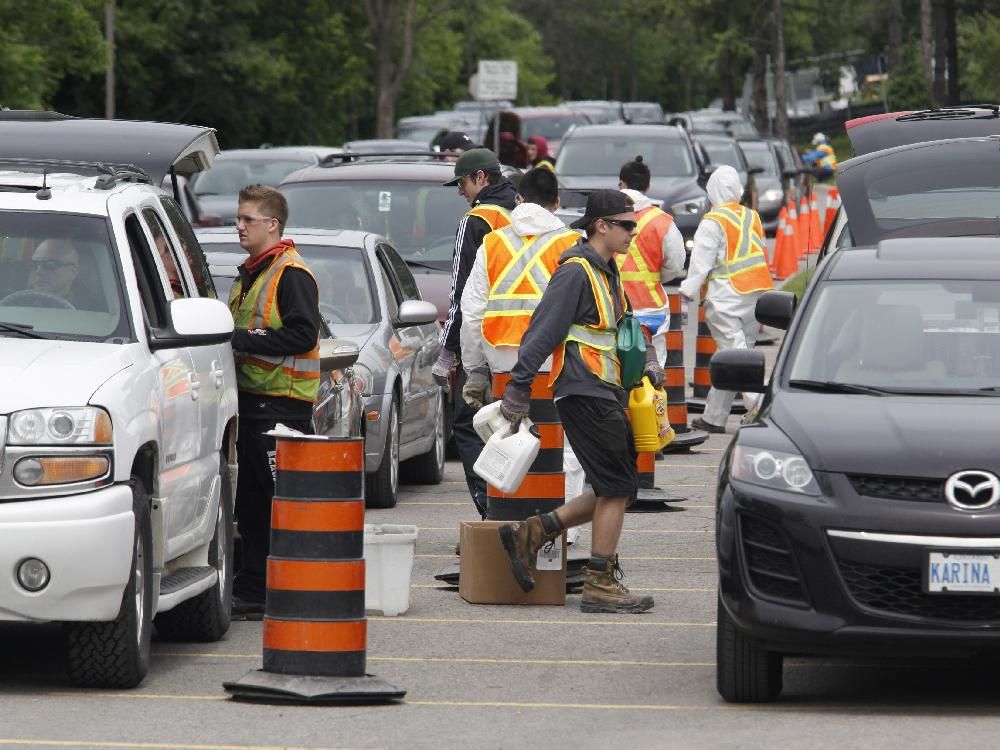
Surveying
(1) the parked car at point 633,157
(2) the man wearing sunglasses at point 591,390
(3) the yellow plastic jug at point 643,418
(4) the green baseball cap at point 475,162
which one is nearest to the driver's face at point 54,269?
(2) the man wearing sunglasses at point 591,390

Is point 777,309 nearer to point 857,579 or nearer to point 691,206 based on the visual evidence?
point 857,579

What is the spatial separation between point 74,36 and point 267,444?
86.4ft

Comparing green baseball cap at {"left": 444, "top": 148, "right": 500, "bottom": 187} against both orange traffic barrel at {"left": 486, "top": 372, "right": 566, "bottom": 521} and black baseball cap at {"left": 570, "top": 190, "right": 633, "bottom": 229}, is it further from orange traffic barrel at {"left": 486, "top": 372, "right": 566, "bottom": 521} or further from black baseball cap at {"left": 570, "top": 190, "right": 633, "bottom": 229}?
black baseball cap at {"left": 570, "top": 190, "right": 633, "bottom": 229}

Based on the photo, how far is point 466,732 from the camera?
750 centimetres

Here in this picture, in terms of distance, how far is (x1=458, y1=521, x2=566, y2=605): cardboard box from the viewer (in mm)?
10297

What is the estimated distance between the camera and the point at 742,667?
7.99 m

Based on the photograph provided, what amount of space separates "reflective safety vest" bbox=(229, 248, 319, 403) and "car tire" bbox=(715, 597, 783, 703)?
8.34 feet

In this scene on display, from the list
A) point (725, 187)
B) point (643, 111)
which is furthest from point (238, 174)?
point (643, 111)

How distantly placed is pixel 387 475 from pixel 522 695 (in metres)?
5.24

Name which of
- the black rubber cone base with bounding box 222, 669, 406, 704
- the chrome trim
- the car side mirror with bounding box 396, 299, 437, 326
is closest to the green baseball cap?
the car side mirror with bounding box 396, 299, 437, 326

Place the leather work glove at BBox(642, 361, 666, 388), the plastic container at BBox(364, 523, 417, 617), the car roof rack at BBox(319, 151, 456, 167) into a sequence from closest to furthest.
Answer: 1. the plastic container at BBox(364, 523, 417, 617)
2. the leather work glove at BBox(642, 361, 666, 388)
3. the car roof rack at BBox(319, 151, 456, 167)

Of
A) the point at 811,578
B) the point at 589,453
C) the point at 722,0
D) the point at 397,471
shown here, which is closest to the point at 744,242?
the point at 397,471

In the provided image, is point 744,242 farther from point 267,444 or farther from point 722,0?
point 722,0

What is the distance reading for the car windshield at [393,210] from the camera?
16.7 m
